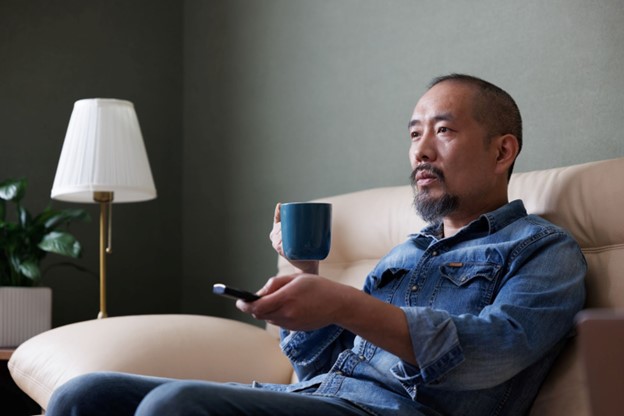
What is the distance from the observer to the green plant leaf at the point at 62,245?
261cm

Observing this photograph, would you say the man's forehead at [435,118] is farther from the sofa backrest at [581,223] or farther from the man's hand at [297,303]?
the man's hand at [297,303]

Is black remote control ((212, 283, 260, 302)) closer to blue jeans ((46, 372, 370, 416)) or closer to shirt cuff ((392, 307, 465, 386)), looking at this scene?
blue jeans ((46, 372, 370, 416))

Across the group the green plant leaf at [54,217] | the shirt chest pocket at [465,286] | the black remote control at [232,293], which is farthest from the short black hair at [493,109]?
the green plant leaf at [54,217]

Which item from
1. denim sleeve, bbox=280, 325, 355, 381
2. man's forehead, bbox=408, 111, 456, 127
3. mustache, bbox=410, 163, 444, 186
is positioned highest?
man's forehead, bbox=408, 111, 456, 127

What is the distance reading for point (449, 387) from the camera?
1156 millimetres

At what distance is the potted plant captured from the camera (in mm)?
2607

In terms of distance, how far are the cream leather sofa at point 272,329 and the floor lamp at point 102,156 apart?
595mm

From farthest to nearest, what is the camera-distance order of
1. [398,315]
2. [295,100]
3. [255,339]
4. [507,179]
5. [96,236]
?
[96,236] < [295,100] < [255,339] < [507,179] < [398,315]

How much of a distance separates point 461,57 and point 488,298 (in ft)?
3.23

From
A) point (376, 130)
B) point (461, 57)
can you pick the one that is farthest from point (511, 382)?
point (376, 130)

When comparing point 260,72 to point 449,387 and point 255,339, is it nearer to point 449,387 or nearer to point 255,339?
point 255,339

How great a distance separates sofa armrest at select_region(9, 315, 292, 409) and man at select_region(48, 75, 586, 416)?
39 centimetres

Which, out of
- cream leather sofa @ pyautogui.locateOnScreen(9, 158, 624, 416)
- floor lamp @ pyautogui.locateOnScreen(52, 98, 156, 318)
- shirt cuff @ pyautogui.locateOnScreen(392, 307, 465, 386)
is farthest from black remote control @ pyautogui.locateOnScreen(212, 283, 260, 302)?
floor lamp @ pyautogui.locateOnScreen(52, 98, 156, 318)

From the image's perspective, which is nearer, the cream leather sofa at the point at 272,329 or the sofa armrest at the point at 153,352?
the cream leather sofa at the point at 272,329
